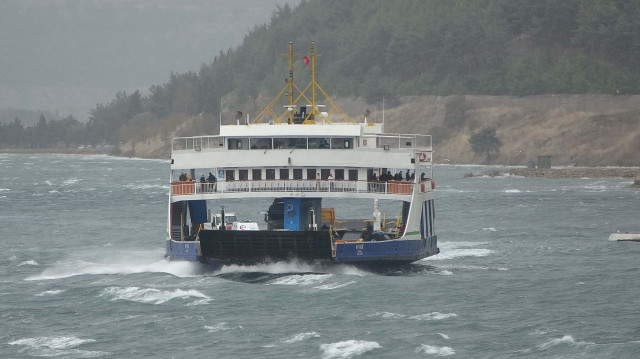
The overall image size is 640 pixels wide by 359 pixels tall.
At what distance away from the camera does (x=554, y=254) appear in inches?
2559

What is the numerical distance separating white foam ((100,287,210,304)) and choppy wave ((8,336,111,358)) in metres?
6.79

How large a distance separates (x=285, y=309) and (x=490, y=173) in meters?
107

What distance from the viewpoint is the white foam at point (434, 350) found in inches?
1538

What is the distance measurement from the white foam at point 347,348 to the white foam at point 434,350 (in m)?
1.27

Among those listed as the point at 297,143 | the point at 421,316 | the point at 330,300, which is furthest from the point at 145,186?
the point at 421,316

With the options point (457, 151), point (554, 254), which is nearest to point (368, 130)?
point (554, 254)

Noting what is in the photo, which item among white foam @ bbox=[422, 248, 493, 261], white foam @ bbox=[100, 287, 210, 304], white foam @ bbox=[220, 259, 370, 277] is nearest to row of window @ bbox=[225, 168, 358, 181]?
white foam @ bbox=[220, 259, 370, 277]

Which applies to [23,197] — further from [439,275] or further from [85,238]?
[439,275]

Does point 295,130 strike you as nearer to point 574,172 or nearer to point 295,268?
point 295,268

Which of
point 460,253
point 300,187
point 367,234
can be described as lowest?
point 460,253

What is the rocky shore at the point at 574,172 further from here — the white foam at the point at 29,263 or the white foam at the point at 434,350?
the white foam at the point at 434,350

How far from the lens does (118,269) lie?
59.4 m

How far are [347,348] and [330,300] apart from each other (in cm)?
810

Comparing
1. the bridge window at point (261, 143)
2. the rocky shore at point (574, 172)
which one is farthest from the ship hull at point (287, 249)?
the rocky shore at point (574, 172)
